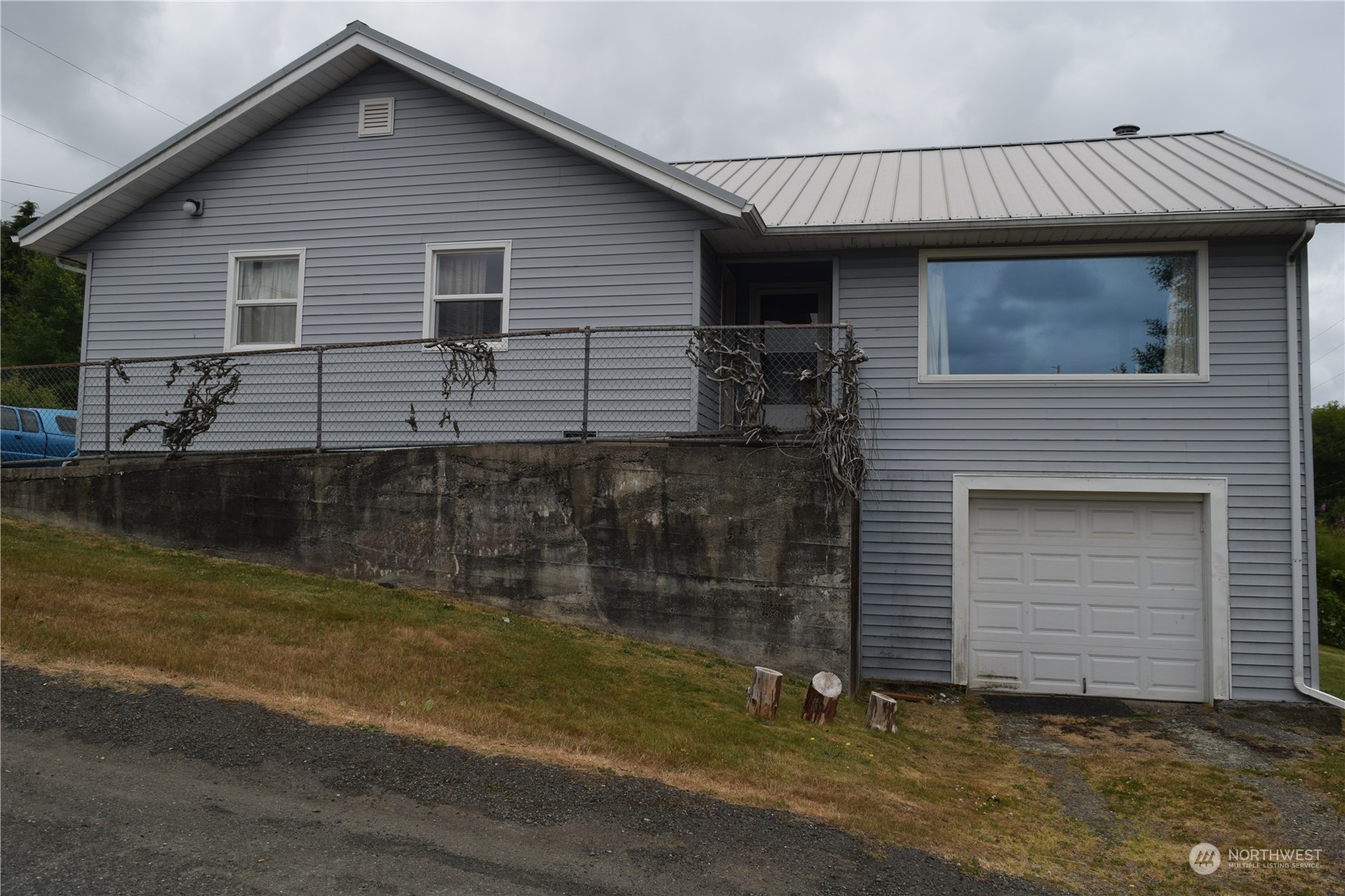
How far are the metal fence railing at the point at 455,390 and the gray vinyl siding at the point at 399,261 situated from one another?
1.2 inches

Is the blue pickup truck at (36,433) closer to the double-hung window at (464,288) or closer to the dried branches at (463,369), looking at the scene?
the double-hung window at (464,288)

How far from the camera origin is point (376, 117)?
39.2 ft

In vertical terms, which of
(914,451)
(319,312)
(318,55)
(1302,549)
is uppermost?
(318,55)

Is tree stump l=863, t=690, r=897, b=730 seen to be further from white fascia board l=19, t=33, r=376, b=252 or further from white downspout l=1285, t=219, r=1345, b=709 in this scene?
white fascia board l=19, t=33, r=376, b=252

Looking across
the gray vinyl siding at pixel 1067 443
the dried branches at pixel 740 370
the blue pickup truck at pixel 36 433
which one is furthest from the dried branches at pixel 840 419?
the blue pickup truck at pixel 36 433

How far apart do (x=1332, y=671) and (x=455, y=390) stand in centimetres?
1255

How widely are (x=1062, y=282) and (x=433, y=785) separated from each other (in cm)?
841

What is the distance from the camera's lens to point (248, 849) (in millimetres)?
4633

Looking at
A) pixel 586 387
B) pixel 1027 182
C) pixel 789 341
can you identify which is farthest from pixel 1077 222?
pixel 586 387

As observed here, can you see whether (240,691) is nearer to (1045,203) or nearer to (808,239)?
(808,239)

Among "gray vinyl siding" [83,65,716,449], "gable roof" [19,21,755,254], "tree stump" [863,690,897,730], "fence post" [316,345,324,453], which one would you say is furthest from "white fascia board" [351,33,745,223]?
"tree stump" [863,690,897,730]

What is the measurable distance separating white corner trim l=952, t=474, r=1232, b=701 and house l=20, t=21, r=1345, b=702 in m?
0.03

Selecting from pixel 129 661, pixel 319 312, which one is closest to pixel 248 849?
pixel 129 661

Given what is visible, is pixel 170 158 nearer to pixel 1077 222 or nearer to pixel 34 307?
pixel 1077 222
